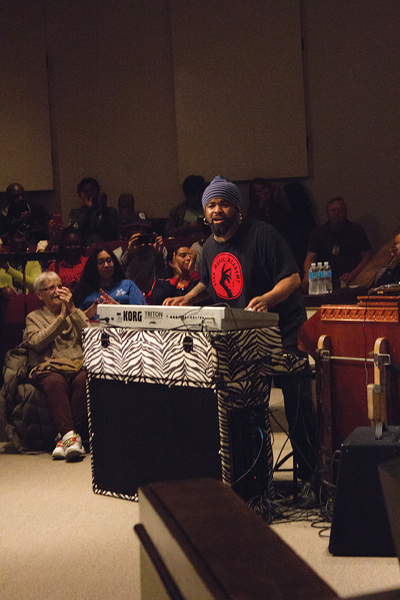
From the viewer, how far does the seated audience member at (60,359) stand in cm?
403

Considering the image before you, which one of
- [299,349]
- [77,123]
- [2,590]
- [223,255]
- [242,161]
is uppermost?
[77,123]

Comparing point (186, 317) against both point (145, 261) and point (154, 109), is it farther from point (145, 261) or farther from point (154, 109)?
point (154, 109)

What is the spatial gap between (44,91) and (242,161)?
8.08ft

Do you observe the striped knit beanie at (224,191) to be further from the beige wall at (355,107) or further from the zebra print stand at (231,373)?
the beige wall at (355,107)

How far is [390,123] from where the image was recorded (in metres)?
7.50

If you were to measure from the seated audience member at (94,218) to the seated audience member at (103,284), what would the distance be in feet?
8.11

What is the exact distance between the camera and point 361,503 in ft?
7.74

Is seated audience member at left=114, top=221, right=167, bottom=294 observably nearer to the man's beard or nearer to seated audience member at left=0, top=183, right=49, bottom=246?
seated audience member at left=0, top=183, right=49, bottom=246

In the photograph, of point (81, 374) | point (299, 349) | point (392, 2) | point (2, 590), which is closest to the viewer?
point (2, 590)

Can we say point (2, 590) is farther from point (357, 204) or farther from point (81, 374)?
point (357, 204)

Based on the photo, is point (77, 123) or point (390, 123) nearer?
point (390, 123)

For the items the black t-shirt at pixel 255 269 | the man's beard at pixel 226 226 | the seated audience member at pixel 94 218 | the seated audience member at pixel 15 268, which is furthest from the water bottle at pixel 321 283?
the seated audience member at pixel 94 218

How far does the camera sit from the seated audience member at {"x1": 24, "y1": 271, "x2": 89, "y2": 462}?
159 inches

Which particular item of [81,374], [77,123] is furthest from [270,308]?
[77,123]
